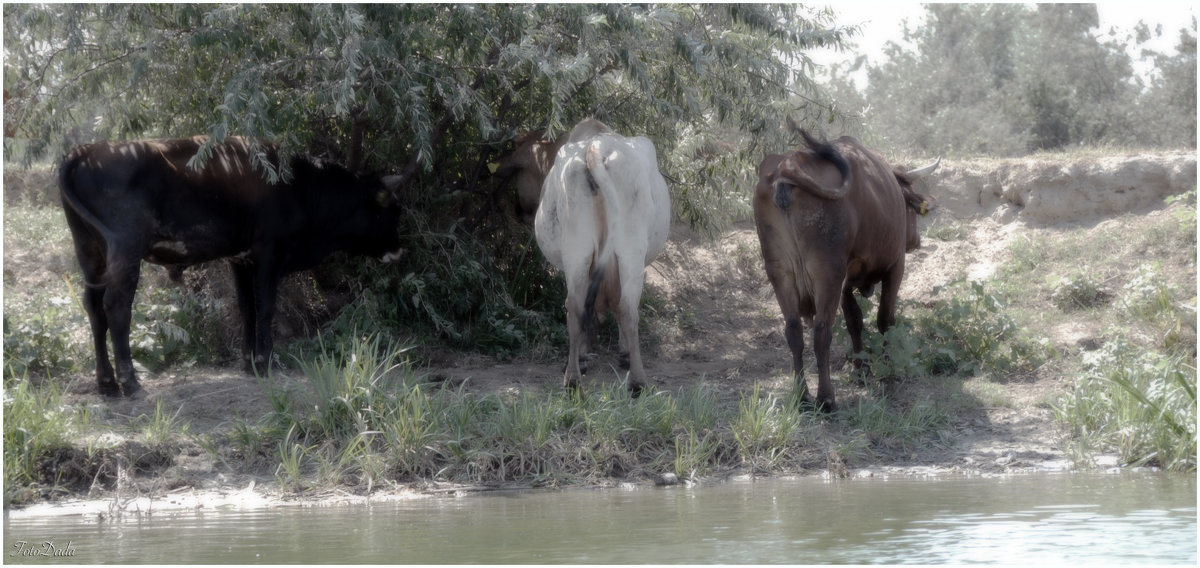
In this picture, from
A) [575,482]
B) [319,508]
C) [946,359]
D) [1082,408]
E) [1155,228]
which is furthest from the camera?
[1155,228]

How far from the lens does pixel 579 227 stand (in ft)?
25.3

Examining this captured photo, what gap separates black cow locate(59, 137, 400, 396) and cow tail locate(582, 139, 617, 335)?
2023mm

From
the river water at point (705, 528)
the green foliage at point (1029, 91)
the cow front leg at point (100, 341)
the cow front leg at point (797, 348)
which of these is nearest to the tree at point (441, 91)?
the cow front leg at point (100, 341)

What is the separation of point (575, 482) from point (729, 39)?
3.62 metres

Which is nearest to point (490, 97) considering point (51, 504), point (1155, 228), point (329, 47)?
point (329, 47)

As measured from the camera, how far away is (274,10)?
315 inches

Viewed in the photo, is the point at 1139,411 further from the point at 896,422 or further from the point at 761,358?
the point at 761,358

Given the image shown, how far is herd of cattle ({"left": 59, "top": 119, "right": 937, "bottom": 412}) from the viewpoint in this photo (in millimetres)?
7496

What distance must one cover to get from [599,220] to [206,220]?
8.38ft

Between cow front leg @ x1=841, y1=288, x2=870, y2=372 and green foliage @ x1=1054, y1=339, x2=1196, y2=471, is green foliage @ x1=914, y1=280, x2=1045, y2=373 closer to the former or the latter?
cow front leg @ x1=841, y1=288, x2=870, y2=372

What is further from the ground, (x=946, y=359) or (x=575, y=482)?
(x=946, y=359)

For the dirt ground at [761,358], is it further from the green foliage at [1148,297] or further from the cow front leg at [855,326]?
the green foliage at [1148,297]

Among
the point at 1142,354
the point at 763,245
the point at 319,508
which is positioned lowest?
the point at 319,508

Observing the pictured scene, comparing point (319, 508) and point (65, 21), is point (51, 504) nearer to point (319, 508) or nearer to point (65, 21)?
point (319, 508)
